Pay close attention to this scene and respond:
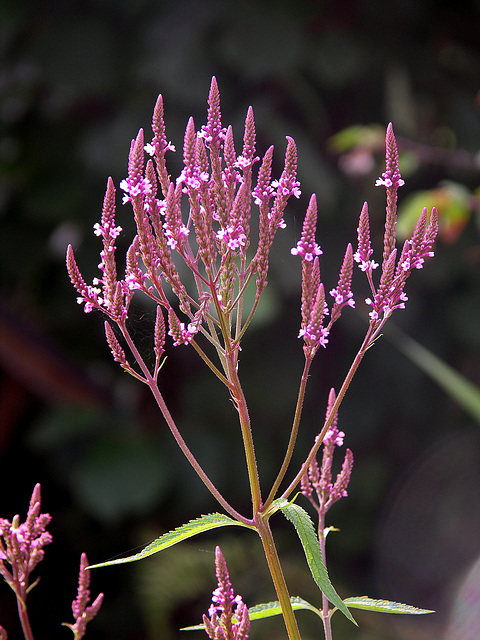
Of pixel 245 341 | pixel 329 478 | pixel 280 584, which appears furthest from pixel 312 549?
pixel 245 341

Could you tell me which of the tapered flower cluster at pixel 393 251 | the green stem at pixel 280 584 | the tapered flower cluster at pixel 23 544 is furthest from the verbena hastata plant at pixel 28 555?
the tapered flower cluster at pixel 393 251

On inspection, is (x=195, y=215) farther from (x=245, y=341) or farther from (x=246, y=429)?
(x=245, y=341)

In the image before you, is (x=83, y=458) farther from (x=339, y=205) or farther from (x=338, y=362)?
(x=339, y=205)

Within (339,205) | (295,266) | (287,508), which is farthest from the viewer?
(339,205)

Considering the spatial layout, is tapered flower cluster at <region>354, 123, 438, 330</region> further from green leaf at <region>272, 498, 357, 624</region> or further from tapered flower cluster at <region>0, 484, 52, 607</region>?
tapered flower cluster at <region>0, 484, 52, 607</region>

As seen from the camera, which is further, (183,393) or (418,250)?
(183,393)

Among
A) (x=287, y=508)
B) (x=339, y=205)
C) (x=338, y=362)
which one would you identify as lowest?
(x=287, y=508)

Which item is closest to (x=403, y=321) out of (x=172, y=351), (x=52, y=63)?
(x=172, y=351)
